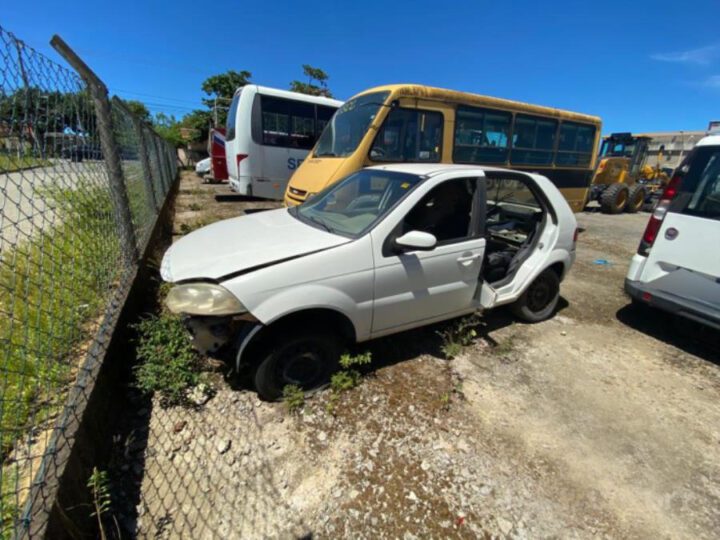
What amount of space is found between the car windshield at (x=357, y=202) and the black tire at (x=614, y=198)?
11.2 m

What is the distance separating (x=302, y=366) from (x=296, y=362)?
2.7 inches

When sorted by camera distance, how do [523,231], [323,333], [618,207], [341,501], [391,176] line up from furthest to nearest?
[618,207]
[523,231]
[391,176]
[323,333]
[341,501]

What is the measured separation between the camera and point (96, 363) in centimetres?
197

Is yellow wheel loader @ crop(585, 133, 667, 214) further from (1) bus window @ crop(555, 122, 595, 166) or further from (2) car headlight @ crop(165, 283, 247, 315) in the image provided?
(2) car headlight @ crop(165, 283, 247, 315)

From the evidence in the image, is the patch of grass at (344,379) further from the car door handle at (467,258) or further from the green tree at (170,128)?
the green tree at (170,128)

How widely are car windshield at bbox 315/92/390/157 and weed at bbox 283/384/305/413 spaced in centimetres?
444

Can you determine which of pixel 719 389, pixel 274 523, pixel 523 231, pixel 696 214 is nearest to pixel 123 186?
pixel 274 523

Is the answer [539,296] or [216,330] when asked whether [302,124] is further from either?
[216,330]

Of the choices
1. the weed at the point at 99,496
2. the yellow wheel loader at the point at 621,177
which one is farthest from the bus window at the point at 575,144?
the weed at the point at 99,496

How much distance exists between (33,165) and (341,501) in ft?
8.87

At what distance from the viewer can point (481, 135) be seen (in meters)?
6.76

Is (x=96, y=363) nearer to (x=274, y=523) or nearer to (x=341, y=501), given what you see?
(x=274, y=523)

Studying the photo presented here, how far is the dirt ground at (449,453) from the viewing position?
5.69ft

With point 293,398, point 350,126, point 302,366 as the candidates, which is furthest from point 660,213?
point 350,126
